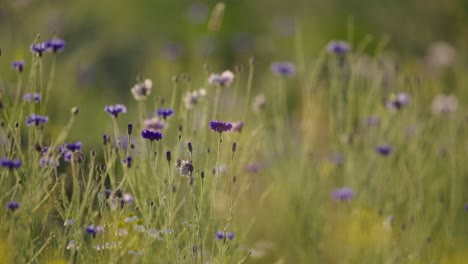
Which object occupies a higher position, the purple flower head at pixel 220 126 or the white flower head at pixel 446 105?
the purple flower head at pixel 220 126

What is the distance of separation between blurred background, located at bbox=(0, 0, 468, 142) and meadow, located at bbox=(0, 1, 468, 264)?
4.42 ft

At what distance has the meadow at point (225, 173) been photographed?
8.27ft

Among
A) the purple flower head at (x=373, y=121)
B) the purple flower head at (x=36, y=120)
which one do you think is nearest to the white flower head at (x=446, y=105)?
the purple flower head at (x=373, y=121)

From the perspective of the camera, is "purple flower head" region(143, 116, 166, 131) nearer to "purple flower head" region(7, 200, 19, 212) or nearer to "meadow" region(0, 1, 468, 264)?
"meadow" region(0, 1, 468, 264)

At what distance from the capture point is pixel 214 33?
29.7 feet

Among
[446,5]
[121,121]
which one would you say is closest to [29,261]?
[121,121]

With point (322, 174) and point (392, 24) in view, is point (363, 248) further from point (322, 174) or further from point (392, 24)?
point (392, 24)

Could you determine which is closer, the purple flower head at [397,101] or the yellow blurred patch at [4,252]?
the yellow blurred patch at [4,252]

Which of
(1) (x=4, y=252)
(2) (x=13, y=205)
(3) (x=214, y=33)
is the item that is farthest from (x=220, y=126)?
(3) (x=214, y=33)

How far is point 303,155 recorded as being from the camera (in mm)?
3891

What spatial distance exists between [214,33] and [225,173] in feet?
19.6

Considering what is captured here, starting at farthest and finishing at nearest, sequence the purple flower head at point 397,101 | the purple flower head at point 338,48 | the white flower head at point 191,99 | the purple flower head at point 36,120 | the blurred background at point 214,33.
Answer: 1. the blurred background at point 214,33
2. the purple flower head at point 338,48
3. the purple flower head at point 397,101
4. the white flower head at point 191,99
5. the purple flower head at point 36,120

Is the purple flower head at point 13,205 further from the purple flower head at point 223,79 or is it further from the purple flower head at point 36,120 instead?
the purple flower head at point 223,79

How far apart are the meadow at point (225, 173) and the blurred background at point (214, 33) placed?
1347mm
